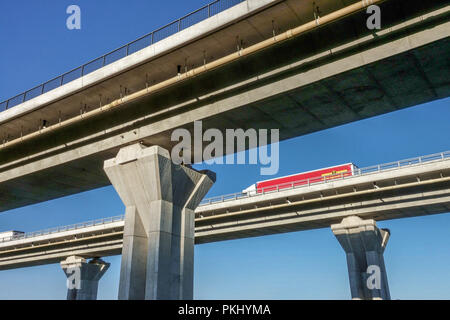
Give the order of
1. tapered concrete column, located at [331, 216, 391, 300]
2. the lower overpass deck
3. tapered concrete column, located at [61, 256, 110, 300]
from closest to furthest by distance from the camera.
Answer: the lower overpass deck, tapered concrete column, located at [331, 216, 391, 300], tapered concrete column, located at [61, 256, 110, 300]

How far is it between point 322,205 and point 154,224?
21.1m

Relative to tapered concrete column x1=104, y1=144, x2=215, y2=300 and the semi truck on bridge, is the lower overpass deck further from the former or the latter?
tapered concrete column x1=104, y1=144, x2=215, y2=300

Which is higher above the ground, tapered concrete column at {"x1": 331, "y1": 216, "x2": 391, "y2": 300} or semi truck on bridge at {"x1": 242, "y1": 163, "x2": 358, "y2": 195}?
semi truck on bridge at {"x1": 242, "y1": 163, "x2": 358, "y2": 195}

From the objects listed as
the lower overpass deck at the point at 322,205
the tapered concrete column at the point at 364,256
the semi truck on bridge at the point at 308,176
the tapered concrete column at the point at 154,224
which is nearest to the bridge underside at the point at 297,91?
the tapered concrete column at the point at 154,224

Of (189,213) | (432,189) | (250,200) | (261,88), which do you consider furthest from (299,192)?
(261,88)

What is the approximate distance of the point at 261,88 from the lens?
16.8 meters

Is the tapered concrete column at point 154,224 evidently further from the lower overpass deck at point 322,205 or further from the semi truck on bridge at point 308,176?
the semi truck on bridge at point 308,176

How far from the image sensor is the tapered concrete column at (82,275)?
169 ft

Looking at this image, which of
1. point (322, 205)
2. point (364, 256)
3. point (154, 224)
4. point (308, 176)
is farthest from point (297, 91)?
point (308, 176)

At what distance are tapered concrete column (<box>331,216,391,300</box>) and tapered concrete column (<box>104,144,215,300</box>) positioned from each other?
19.9 metres

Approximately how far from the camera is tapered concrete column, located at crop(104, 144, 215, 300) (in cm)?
1897

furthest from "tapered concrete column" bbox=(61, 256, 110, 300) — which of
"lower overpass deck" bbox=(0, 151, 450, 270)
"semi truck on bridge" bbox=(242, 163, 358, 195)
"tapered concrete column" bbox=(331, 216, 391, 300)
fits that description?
"tapered concrete column" bbox=(331, 216, 391, 300)

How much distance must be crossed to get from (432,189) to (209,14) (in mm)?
24084

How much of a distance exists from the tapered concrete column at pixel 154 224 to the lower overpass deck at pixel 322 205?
16631 mm
